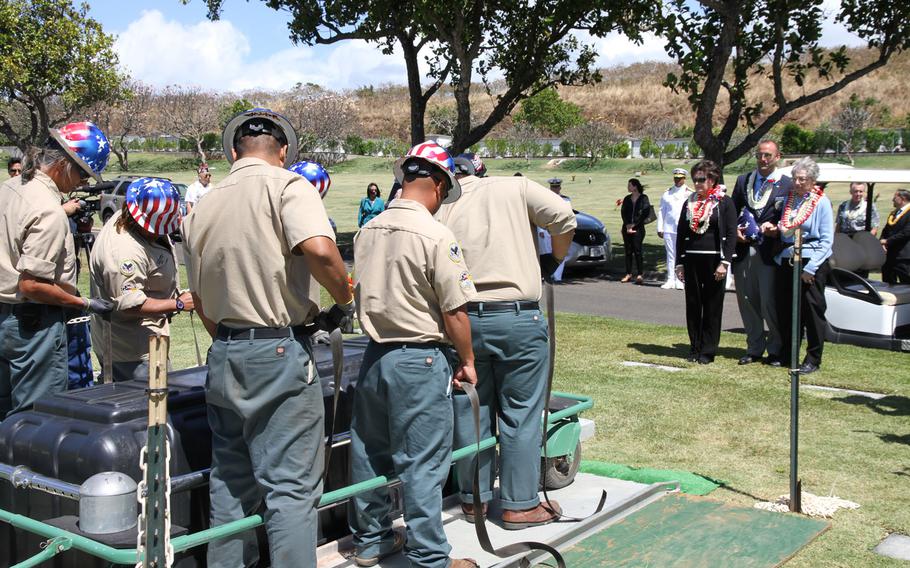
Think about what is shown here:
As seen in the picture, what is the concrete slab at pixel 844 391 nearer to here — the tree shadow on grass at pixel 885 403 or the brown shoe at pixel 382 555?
the tree shadow on grass at pixel 885 403

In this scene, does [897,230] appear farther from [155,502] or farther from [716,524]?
[155,502]

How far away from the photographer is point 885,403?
8219mm

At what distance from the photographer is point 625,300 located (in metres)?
15.4

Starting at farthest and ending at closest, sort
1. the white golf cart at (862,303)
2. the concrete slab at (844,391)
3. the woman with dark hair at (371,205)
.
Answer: the woman with dark hair at (371,205), the white golf cart at (862,303), the concrete slab at (844,391)

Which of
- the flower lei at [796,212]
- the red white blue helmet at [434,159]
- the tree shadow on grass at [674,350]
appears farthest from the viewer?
the tree shadow on grass at [674,350]

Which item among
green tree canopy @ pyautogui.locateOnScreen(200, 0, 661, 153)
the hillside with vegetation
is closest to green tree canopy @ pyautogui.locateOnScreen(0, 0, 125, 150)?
green tree canopy @ pyautogui.locateOnScreen(200, 0, 661, 153)

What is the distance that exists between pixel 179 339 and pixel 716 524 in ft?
26.1

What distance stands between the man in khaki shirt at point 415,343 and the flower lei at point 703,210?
5.68 meters

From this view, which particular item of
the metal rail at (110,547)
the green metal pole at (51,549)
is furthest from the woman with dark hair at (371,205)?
the green metal pole at (51,549)

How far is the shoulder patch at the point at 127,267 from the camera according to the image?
218 inches

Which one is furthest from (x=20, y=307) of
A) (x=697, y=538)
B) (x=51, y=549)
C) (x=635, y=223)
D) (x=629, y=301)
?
(x=635, y=223)

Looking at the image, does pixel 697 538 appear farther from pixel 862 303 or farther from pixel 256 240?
pixel 862 303

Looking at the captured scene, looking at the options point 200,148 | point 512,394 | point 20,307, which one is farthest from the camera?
point 200,148

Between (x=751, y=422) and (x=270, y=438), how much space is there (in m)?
4.83
